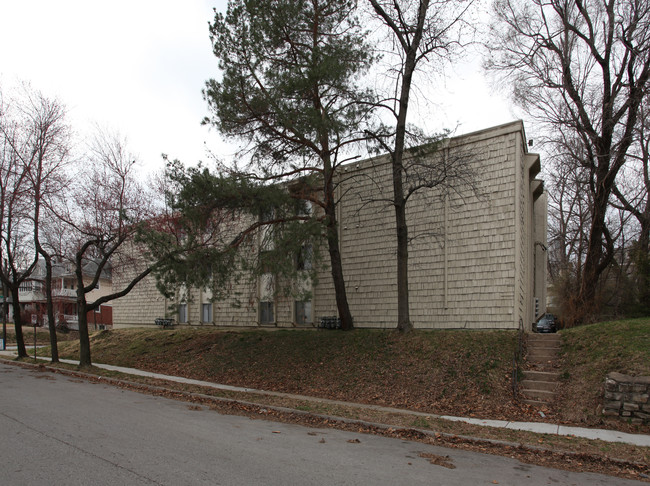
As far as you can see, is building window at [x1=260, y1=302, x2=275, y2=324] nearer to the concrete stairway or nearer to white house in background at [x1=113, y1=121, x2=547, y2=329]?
white house in background at [x1=113, y1=121, x2=547, y2=329]

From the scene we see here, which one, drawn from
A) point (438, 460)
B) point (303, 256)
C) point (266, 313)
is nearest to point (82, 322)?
point (266, 313)

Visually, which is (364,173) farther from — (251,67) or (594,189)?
(594,189)

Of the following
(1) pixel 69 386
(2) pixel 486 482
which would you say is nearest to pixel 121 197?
(1) pixel 69 386

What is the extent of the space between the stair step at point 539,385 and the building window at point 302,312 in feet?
31.9

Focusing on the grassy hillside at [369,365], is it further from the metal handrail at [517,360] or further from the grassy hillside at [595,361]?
the grassy hillside at [595,361]

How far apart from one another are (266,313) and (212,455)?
49.4 feet

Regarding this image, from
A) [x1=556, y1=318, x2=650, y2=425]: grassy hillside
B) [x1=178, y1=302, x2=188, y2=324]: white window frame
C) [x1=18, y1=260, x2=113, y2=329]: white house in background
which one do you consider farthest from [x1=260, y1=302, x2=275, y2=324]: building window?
[x1=18, y1=260, x2=113, y2=329]: white house in background

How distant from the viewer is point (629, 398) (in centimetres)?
898

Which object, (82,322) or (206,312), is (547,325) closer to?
(206,312)

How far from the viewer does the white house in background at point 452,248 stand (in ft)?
47.0

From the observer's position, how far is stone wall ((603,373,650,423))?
29.0 ft

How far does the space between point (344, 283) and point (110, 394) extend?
8.60 m

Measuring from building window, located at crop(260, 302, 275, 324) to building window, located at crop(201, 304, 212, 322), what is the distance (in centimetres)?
429

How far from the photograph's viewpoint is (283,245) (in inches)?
534
